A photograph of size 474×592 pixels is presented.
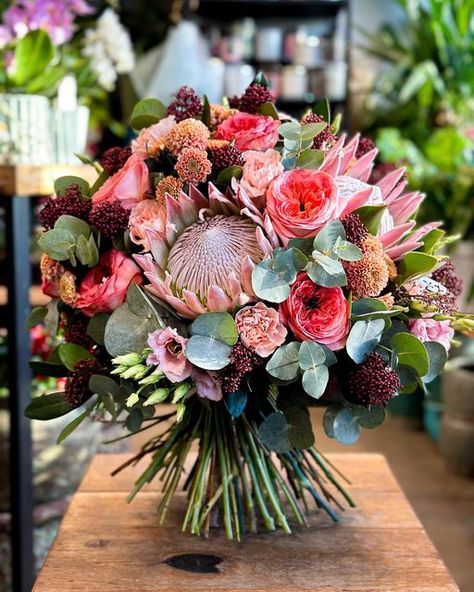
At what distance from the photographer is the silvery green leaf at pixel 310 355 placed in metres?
0.79

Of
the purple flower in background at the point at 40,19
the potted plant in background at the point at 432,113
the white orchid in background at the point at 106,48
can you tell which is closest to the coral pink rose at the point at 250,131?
the purple flower in background at the point at 40,19

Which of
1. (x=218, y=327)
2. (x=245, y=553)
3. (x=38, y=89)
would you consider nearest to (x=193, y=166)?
(x=218, y=327)

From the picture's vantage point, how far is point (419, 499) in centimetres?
273

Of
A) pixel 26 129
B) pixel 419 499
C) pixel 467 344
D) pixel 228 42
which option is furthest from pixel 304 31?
pixel 26 129

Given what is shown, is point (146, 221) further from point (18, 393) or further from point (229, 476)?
point (18, 393)

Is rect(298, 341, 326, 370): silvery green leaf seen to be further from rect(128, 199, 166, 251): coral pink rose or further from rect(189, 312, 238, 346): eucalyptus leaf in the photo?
rect(128, 199, 166, 251): coral pink rose

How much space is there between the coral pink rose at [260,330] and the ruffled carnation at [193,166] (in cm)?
15

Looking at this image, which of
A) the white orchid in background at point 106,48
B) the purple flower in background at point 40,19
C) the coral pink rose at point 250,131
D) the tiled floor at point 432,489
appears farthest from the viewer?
the tiled floor at point 432,489

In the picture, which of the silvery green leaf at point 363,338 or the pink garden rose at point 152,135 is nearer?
the silvery green leaf at point 363,338

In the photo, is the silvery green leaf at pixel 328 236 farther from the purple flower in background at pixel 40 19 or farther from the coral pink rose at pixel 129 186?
the purple flower in background at pixel 40 19

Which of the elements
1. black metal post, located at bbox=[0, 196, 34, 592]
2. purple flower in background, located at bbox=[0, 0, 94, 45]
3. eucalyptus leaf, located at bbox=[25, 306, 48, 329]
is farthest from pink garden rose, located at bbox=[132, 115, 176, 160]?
purple flower in background, located at bbox=[0, 0, 94, 45]

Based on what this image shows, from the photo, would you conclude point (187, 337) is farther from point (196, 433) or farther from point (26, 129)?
point (26, 129)

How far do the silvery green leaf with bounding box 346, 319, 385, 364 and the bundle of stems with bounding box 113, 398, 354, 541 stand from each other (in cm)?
20

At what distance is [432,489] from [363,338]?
7.20 feet
